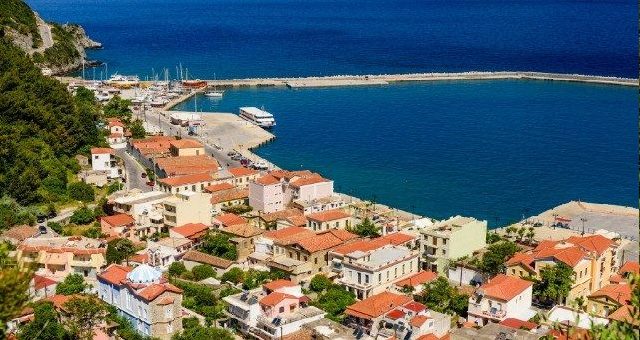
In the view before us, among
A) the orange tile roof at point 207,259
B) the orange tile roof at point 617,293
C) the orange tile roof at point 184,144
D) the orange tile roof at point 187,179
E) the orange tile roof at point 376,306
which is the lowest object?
the orange tile roof at point 207,259

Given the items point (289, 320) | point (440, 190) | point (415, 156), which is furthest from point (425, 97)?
point (289, 320)

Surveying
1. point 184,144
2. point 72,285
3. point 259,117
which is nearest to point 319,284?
point 72,285

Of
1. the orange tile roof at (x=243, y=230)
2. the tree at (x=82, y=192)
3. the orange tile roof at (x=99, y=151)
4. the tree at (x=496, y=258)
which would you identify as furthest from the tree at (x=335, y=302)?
the orange tile roof at (x=99, y=151)

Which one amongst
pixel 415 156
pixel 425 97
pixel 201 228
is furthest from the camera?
pixel 425 97

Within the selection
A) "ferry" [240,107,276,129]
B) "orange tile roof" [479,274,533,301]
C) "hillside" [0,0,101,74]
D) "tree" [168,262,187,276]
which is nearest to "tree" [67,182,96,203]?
"tree" [168,262,187,276]

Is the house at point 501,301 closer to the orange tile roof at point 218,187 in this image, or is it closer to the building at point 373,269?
the building at point 373,269

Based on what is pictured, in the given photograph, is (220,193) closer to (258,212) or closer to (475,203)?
(258,212)

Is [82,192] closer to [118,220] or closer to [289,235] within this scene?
[118,220]
